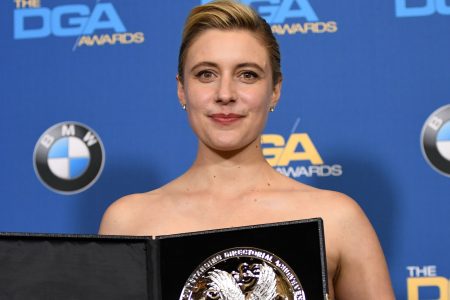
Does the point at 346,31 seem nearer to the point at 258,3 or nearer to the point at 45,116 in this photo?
the point at 258,3

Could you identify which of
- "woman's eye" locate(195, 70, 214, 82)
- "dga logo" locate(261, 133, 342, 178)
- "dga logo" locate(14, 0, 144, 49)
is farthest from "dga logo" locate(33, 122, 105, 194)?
"woman's eye" locate(195, 70, 214, 82)

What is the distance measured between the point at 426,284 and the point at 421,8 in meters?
0.65

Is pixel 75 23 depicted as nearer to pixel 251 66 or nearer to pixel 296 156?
pixel 296 156

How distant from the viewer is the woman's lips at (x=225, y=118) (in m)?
1.55

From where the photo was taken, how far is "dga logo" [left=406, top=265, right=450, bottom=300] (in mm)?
2025

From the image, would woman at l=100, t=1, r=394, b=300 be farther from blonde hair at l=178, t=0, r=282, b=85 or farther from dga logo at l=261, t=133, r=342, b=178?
dga logo at l=261, t=133, r=342, b=178

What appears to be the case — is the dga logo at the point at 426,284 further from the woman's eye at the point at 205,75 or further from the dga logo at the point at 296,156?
the woman's eye at the point at 205,75

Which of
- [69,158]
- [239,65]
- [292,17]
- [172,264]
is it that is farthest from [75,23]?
[172,264]

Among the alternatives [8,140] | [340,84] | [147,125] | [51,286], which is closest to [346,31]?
[340,84]

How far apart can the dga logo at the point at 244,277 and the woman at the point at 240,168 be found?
0.26 m

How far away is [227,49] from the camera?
1581 millimetres

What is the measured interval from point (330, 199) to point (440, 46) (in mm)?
647

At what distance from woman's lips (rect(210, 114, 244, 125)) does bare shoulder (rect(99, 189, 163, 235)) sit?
0.23 m

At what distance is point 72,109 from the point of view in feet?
7.20
